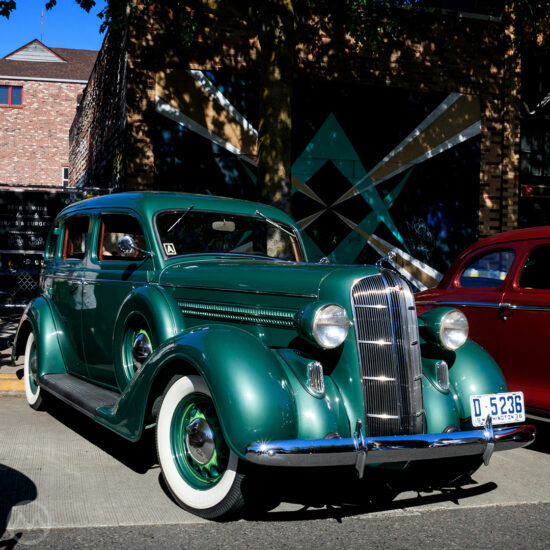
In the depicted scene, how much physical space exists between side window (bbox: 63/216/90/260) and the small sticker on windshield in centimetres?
144

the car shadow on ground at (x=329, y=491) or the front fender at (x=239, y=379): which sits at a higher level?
the front fender at (x=239, y=379)

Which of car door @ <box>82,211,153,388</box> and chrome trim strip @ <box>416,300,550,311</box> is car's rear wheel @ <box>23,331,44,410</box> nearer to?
car door @ <box>82,211,153,388</box>

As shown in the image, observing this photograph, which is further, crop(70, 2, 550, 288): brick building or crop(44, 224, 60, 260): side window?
crop(70, 2, 550, 288): brick building

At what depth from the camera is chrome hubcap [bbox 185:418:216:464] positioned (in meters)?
3.46

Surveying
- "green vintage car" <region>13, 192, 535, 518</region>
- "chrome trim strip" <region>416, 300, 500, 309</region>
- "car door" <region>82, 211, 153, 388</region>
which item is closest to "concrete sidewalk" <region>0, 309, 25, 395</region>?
"car door" <region>82, 211, 153, 388</region>

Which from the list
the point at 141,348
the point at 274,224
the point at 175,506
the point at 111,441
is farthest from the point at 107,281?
the point at 175,506

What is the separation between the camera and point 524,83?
13.0 meters

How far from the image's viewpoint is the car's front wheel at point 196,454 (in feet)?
10.8

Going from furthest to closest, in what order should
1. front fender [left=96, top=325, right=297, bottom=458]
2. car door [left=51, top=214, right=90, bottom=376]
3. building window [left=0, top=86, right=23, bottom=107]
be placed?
1. building window [left=0, top=86, right=23, bottom=107]
2. car door [left=51, top=214, right=90, bottom=376]
3. front fender [left=96, top=325, right=297, bottom=458]

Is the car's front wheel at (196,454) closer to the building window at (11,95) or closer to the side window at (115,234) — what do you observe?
the side window at (115,234)

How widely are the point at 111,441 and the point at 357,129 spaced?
8672mm

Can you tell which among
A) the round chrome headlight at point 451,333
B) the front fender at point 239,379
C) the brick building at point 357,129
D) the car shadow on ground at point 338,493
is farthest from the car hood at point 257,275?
the brick building at point 357,129

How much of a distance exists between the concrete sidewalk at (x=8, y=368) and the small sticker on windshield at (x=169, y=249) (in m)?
2.94

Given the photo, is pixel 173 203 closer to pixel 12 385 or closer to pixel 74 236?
pixel 74 236
